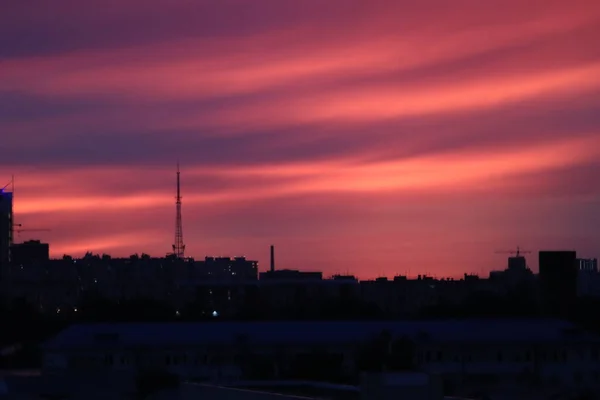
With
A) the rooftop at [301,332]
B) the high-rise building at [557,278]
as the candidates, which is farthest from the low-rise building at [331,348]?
the high-rise building at [557,278]

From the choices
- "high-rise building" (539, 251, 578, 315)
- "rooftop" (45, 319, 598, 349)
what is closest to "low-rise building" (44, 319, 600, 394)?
"rooftop" (45, 319, 598, 349)

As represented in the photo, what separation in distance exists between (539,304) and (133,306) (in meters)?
33.5

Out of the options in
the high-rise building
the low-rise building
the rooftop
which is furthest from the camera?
the high-rise building

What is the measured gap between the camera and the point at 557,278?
10481cm

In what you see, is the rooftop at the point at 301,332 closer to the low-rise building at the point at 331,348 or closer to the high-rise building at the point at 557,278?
the low-rise building at the point at 331,348

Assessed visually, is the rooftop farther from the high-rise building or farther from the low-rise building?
the high-rise building

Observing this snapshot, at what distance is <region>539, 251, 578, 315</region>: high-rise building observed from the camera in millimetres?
102750

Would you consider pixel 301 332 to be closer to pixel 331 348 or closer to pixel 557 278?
pixel 331 348

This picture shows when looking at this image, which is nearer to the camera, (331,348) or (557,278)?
(331,348)

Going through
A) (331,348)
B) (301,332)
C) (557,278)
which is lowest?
(331,348)

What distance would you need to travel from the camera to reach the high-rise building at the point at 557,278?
103m

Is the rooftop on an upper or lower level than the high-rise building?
lower

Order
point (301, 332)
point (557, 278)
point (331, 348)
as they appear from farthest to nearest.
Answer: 1. point (557, 278)
2. point (301, 332)
3. point (331, 348)

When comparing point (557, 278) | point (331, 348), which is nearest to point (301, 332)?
point (331, 348)
